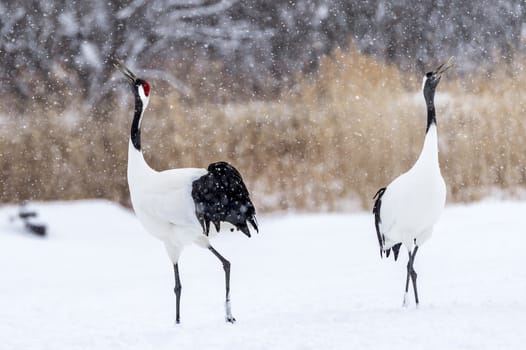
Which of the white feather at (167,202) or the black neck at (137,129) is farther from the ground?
the black neck at (137,129)

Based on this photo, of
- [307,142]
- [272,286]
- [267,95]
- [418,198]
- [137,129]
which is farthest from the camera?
[267,95]

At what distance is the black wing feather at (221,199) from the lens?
5805mm

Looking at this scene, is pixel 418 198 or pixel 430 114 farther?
pixel 430 114

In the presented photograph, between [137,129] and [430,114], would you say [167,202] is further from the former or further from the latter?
[430,114]

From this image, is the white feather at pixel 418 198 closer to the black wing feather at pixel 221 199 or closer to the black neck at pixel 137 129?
the black wing feather at pixel 221 199

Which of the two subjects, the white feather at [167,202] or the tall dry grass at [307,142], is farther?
the tall dry grass at [307,142]

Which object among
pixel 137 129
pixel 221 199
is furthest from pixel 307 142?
pixel 221 199

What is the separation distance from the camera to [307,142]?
48.0 ft

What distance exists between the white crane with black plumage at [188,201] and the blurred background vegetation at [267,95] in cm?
819

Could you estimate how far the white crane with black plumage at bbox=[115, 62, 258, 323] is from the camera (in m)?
5.83

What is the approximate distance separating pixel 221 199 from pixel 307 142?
29.2 feet

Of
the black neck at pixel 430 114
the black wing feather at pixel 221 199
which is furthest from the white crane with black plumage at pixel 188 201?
the black neck at pixel 430 114

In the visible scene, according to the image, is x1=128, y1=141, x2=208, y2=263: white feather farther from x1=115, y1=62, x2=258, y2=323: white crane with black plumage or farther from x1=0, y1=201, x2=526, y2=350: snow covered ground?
x1=0, y1=201, x2=526, y2=350: snow covered ground

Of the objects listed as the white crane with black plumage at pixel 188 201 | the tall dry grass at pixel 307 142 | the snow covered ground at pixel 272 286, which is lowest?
the snow covered ground at pixel 272 286
